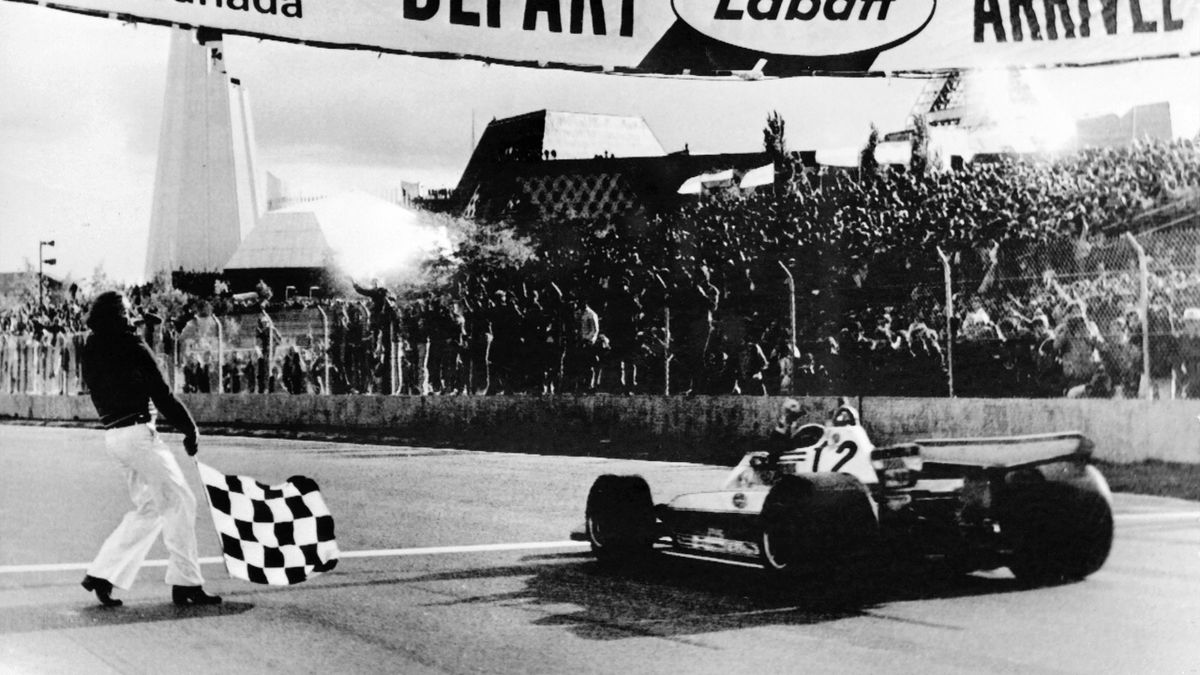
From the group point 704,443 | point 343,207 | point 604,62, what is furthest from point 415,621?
point 604,62

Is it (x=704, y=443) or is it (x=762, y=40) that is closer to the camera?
(x=704, y=443)

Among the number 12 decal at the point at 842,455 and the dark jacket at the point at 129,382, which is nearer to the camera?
the number 12 decal at the point at 842,455

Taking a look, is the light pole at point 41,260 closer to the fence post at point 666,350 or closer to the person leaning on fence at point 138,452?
the person leaning on fence at point 138,452

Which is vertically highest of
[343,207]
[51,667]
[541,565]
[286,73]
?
[286,73]

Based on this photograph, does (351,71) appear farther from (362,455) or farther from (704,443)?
(704,443)

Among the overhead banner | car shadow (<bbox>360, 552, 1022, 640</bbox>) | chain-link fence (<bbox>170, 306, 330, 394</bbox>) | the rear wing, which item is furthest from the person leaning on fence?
the rear wing

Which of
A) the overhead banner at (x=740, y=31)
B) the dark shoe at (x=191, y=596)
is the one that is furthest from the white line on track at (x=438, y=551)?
the overhead banner at (x=740, y=31)

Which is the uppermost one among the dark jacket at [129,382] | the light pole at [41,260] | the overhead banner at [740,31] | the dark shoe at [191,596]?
the overhead banner at [740,31]

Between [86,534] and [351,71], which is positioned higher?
[351,71]

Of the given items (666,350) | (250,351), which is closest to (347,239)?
(250,351)

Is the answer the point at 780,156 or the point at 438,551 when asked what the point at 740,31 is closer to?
the point at 780,156
